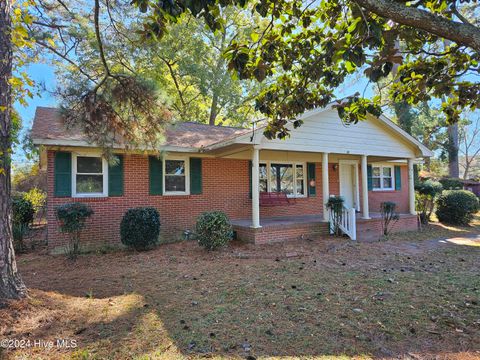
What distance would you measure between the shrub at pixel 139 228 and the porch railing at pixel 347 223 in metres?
5.61

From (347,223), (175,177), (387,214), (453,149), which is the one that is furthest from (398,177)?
(175,177)

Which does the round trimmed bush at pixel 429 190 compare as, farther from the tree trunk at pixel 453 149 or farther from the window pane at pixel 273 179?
the tree trunk at pixel 453 149

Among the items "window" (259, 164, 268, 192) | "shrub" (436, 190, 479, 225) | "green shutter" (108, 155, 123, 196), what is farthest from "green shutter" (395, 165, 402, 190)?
"green shutter" (108, 155, 123, 196)

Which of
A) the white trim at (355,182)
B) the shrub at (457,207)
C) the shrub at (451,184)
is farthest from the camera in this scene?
the shrub at (451,184)

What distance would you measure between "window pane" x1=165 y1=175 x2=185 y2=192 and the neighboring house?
0.03 meters

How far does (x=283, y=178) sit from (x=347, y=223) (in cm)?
335

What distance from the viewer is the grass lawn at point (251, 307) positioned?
3016 mm

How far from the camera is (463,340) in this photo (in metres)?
3.13

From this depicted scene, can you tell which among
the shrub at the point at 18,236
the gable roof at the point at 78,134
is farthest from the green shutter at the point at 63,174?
the shrub at the point at 18,236

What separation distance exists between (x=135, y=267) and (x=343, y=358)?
15.7 ft

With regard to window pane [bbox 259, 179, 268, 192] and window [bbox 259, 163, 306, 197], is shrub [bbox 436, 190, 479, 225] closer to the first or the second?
window [bbox 259, 163, 306, 197]

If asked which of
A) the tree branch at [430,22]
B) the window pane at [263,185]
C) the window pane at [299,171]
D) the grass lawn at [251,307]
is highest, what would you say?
the tree branch at [430,22]

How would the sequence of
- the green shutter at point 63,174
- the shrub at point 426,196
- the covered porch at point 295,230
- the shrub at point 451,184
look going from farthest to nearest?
the shrub at point 451,184, the shrub at point 426,196, the covered porch at point 295,230, the green shutter at point 63,174

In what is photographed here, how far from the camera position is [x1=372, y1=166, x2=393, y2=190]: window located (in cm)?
1470
